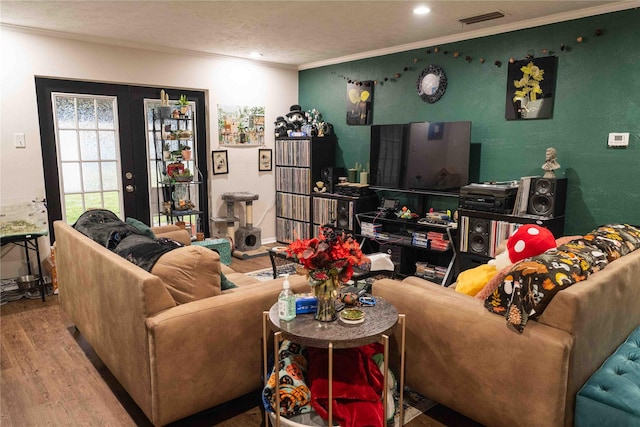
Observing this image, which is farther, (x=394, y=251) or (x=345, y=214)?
(x=345, y=214)

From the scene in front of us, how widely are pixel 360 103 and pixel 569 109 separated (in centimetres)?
240

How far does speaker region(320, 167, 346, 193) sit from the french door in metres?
2.02

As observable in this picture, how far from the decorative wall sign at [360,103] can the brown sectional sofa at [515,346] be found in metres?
3.36

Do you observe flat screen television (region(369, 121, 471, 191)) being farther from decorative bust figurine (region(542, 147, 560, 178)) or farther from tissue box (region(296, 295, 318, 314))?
tissue box (region(296, 295, 318, 314))

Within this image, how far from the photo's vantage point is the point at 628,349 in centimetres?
221

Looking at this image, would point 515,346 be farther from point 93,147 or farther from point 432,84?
point 93,147

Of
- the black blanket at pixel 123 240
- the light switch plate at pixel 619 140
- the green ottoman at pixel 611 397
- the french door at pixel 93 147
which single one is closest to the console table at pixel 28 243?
the french door at pixel 93 147

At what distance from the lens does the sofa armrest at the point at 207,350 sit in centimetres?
200

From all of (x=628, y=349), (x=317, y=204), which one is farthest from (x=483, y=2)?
(x=317, y=204)

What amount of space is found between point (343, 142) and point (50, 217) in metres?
3.44

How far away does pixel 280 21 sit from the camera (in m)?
3.89

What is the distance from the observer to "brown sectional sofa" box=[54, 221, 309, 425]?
2.01 metres

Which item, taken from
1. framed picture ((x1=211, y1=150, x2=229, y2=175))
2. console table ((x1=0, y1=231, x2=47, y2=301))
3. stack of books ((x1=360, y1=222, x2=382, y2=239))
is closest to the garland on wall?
stack of books ((x1=360, y1=222, x2=382, y2=239))

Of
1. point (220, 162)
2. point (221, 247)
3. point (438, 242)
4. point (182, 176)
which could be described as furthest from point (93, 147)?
point (438, 242)
